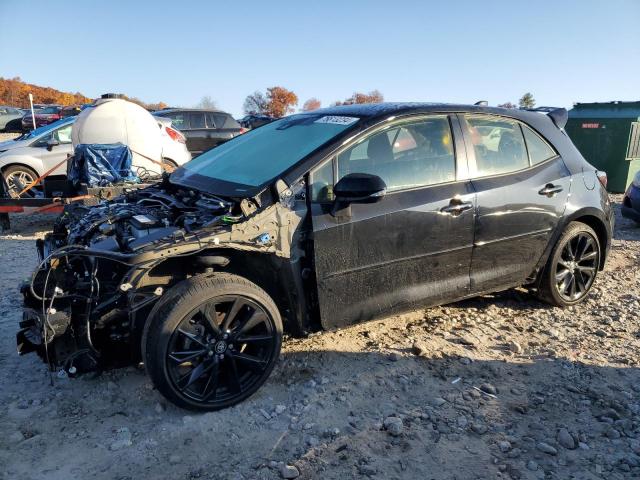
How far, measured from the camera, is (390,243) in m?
3.35

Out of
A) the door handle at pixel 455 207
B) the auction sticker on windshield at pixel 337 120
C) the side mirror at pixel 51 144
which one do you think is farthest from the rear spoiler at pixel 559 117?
the side mirror at pixel 51 144

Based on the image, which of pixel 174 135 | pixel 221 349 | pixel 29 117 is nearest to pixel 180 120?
pixel 174 135

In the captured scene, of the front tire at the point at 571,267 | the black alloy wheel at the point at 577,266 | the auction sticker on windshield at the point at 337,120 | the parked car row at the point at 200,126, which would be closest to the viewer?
the auction sticker on windshield at the point at 337,120

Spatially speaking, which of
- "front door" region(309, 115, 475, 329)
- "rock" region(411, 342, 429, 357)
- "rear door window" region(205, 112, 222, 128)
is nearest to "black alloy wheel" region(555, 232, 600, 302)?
"front door" region(309, 115, 475, 329)

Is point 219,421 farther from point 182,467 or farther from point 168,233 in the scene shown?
point 168,233

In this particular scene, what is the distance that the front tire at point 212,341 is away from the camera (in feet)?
9.04

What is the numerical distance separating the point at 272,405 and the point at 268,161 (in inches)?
62.7

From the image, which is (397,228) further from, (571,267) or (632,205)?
(632,205)

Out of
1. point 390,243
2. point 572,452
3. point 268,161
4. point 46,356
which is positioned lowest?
point 572,452

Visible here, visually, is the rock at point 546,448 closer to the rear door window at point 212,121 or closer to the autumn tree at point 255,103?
the rear door window at point 212,121

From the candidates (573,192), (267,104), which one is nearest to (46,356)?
(573,192)

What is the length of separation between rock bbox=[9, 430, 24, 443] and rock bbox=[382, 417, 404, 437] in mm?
1967

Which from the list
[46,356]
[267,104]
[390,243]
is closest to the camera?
[46,356]

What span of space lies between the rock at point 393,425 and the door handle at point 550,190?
2.24 m
